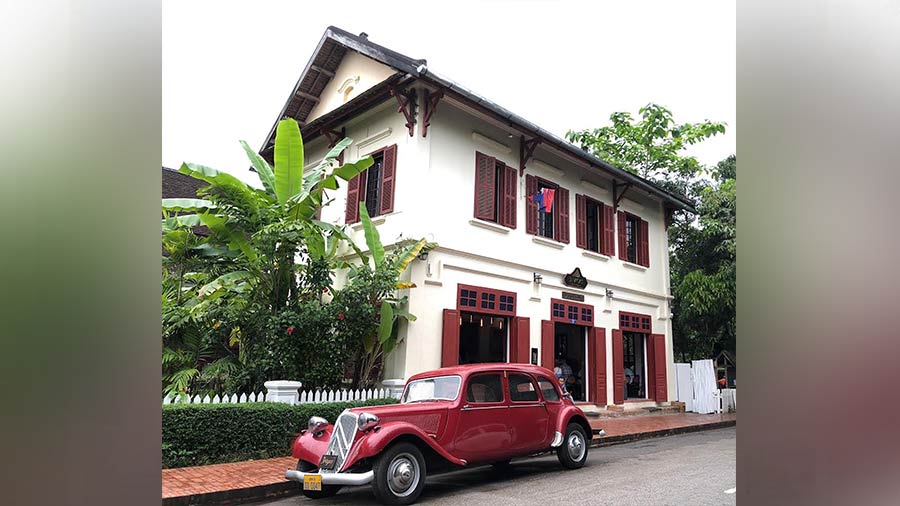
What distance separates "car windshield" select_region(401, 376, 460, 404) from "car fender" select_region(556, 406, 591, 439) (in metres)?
1.73

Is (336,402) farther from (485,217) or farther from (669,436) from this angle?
(669,436)

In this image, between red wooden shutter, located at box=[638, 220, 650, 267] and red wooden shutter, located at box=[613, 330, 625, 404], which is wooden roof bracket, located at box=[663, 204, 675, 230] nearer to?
red wooden shutter, located at box=[638, 220, 650, 267]

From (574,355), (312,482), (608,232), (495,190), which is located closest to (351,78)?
(495,190)

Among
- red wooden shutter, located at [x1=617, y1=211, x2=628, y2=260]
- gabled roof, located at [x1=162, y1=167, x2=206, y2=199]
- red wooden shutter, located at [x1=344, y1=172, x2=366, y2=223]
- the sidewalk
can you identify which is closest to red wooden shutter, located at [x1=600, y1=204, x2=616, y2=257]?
red wooden shutter, located at [x1=617, y1=211, x2=628, y2=260]

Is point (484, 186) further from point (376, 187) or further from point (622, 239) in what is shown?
point (622, 239)

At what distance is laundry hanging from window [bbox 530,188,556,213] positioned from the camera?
13395 millimetres

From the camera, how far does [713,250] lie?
1852cm

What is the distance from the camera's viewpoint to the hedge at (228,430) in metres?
7.56

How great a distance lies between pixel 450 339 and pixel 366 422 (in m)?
4.99

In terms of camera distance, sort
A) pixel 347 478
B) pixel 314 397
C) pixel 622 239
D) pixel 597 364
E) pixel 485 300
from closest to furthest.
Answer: pixel 347 478
pixel 314 397
pixel 485 300
pixel 597 364
pixel 622 239

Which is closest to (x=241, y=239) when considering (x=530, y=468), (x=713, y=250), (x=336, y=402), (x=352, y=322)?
(x=352, y=322)

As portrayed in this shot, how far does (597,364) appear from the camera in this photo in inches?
571

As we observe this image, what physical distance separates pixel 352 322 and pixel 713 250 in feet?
41.6
